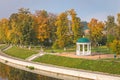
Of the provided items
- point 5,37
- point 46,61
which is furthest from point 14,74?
point 5,37

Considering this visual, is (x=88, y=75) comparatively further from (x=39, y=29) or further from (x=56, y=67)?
(x=39, y=29)

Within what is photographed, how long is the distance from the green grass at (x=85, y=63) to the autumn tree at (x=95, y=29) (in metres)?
20.3

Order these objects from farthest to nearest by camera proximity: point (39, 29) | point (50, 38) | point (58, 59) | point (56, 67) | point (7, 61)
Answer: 1. point (50, 38)
2. point (39, 29)
3. point (7, 61)
4. point (58, 59)
5. point (56, 67)

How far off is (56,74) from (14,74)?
845 centimetres

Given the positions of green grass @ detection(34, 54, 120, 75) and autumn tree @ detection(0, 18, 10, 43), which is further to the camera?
autumn tree @ detection(0, 18, 10, 43)

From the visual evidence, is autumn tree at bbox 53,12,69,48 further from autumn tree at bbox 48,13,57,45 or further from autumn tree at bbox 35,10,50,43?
autumn tree at bbox 48,13,57,45

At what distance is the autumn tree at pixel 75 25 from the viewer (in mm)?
72688

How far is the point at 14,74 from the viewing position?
177 ft

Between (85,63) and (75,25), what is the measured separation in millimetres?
23326

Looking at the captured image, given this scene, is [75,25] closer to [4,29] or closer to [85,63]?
[85,63]

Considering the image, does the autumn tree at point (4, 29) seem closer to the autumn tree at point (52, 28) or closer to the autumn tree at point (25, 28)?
the autumn tree at point (25, 28)

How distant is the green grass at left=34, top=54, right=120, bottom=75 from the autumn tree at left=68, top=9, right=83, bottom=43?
13.6 m

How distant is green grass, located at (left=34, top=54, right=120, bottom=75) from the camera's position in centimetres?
4628

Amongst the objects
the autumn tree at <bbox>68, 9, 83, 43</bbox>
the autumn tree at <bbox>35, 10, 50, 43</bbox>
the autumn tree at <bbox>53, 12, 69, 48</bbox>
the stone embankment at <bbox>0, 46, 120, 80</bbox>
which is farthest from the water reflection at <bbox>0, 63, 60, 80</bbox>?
the autumn tree at <bbox>35, 10, 50, 43</bbox>
